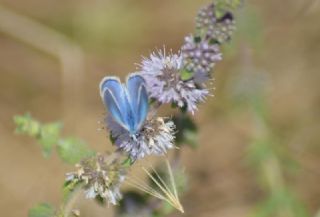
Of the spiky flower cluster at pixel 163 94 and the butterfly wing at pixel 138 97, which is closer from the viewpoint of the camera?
the butterfly wing at pixel 138 97

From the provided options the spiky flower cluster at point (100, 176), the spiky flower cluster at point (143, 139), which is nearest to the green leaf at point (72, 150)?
the spiky flower cluster at point (100, 176)

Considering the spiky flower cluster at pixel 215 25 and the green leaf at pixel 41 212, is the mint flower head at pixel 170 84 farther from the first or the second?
the green leaf at pixel 41 212

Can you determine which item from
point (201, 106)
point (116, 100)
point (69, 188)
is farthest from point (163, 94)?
point (201, 106)

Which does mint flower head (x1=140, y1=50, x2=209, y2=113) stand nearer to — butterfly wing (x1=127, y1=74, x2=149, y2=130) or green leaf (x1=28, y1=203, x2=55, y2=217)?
butterfly wing (x1=127, y1=74, x2=149, y2=130)

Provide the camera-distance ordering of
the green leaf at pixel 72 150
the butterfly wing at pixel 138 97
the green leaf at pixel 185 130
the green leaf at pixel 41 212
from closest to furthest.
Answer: the butterfly wing at pixel 138 97 → the green leaf at pixel 41 212 → the green leaf at pixel 72 150 → the green leaf at pixel 185 130

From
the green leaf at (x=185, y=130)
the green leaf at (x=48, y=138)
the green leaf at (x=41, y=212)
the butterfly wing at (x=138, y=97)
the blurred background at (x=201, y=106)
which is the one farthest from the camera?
the blurred background at (x=201, y=106)

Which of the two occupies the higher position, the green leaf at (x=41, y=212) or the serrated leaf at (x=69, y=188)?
the serrated leaf at (x=69, y=188)

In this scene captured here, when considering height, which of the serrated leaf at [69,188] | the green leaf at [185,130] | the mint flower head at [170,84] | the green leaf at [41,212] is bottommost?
the green leaf at [41,212]
